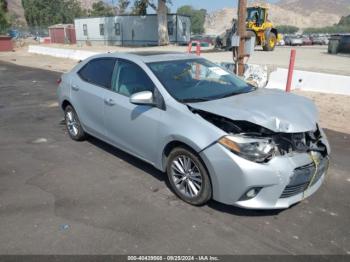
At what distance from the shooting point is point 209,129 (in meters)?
3.62

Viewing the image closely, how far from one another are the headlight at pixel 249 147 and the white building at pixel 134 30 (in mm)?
34301

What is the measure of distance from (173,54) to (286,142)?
2260 mm

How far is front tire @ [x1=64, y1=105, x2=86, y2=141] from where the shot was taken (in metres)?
6.01

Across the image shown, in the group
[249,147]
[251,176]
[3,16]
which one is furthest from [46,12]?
[251,176]

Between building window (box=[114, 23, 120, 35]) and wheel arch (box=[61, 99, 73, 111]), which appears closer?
wheel arch (box=[61, 99, 73, 111])

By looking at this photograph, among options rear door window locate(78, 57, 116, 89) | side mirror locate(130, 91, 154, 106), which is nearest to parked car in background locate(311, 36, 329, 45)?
rear door window locate(78, 57, 116, 89)

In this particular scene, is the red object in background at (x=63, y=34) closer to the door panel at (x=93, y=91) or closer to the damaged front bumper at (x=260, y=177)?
the door panel at (x=93, y=91)

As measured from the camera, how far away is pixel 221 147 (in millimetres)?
3490

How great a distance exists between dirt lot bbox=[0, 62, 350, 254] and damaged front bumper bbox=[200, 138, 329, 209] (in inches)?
11.1

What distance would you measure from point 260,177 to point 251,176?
0.30 feet

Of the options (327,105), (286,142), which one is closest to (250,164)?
(286,142)

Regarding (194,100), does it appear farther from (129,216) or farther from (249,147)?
(129,216)

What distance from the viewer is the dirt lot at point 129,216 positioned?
330cm

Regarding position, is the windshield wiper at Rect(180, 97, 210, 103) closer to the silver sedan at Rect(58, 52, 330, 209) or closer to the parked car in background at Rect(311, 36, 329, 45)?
the silver sedan at Rect(58, 52, 330, 209)
